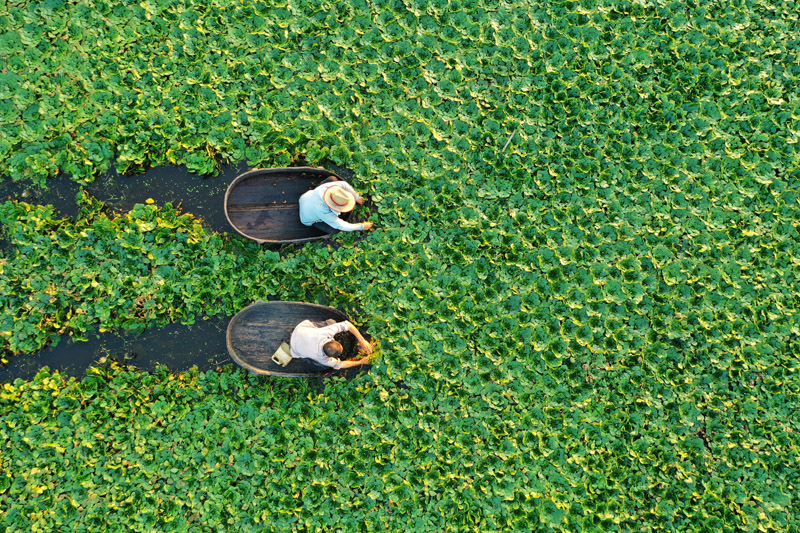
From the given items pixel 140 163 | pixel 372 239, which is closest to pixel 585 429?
pixel 372 239

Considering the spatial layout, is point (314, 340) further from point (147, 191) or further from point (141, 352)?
point (147, 191)

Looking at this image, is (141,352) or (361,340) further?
(141,352)

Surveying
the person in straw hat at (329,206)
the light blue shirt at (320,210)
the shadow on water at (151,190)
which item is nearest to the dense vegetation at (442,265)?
the shadow on water at (151,190)

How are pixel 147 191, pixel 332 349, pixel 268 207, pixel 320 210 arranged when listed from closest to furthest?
pixel 332 349 → pixel 320 210 → pixel 268 207 → pixel 147 191

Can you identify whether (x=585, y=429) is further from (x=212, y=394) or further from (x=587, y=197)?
(x=212, y=394)

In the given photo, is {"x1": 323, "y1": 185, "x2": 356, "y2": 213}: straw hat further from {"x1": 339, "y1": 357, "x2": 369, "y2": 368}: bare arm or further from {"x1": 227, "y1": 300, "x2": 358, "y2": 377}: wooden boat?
{"x1": 339, "y1": 357, "x2": 369, "y2": 368}: bare arm

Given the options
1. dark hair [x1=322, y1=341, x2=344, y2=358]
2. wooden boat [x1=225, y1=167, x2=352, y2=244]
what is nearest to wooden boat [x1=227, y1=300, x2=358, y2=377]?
dark hair [x1=322, y1=341, x2=344, y2=358]

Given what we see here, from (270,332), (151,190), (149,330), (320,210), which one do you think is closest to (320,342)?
(270,332)
